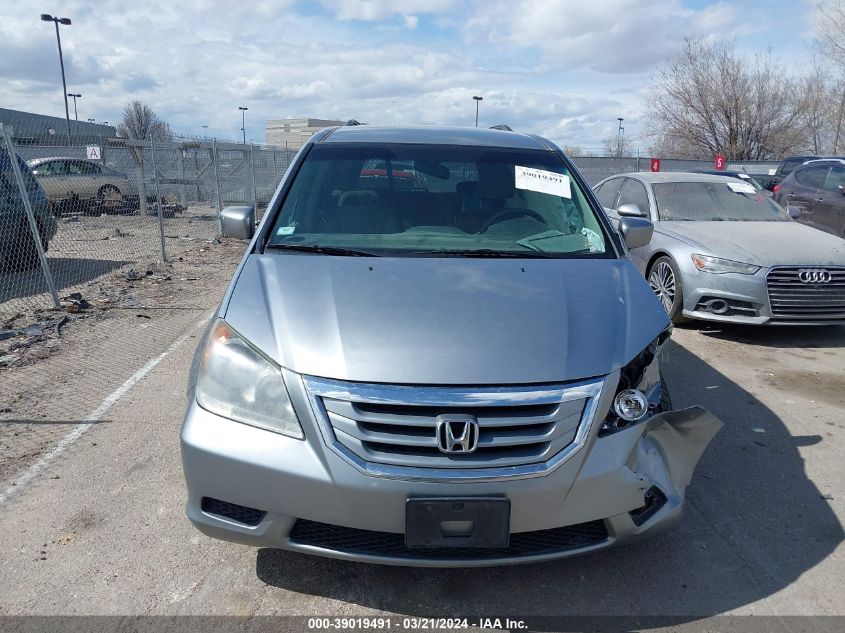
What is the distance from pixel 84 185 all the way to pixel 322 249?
Result: 16023 mm

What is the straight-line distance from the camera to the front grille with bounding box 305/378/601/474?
2.26 metres

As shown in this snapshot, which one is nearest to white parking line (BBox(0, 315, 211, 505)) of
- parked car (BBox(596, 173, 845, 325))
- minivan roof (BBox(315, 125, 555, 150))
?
minivan roof (BBox(315, 125, 555, 150))

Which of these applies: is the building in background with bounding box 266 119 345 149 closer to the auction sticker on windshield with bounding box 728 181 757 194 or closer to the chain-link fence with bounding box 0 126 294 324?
the chain-link fence with bounding box 0 126 294 324

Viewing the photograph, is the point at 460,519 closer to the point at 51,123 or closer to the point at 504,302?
the point at 504,302

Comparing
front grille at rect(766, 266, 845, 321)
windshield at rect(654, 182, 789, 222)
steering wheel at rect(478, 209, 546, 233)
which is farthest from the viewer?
windshield at rect(654, 182, 789, 222)

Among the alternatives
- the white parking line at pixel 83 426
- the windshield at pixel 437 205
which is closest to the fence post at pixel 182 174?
the white parking line at pixel 83 426

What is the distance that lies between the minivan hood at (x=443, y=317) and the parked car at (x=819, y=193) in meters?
9.24

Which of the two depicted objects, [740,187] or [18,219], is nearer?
[740,187]

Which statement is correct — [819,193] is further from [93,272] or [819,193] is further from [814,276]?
[93,272]

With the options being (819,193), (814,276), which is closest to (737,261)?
(814,276)

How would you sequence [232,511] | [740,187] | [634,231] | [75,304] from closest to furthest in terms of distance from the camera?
1. [232,511]
2. [634,231]
3. [75,304]
4. [740,187]

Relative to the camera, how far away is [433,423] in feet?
7.40

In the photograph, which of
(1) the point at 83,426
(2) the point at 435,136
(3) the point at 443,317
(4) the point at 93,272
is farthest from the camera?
(4) the point at 93,272

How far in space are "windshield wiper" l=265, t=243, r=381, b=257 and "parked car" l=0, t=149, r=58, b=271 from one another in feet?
23.5
